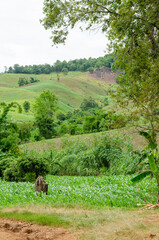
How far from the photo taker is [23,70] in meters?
134

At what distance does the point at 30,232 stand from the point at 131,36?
641 centimetres

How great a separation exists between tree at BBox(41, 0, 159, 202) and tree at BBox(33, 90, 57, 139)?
23934mm

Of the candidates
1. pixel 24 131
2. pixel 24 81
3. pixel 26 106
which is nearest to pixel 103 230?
pixel 24 131

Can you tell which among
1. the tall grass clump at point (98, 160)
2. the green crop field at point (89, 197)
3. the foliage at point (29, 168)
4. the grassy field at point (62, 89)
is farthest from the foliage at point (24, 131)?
the grassy field at point (62, 89)

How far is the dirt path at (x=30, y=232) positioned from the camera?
11.2 ft

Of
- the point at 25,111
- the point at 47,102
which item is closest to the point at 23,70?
the point at 25,111

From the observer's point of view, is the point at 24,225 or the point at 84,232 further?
the point at 24,225

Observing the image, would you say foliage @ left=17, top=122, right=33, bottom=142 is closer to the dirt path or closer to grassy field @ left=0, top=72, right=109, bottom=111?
the dirt path

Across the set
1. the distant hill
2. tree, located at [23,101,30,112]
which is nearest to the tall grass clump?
tree, located at [23,101,30,112]

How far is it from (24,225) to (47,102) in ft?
154

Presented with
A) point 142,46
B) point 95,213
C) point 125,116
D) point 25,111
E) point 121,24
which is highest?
point 121,24

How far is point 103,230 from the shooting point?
3.40 metres

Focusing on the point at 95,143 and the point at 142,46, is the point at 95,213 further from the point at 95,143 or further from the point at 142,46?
the point at 95,143

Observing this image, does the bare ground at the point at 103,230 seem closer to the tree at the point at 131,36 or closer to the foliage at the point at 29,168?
the tree at the point at 131,36
